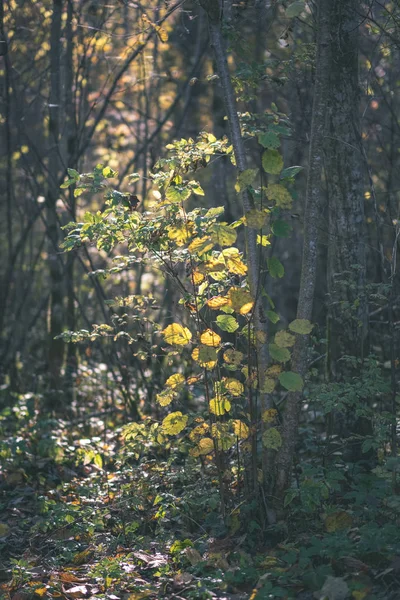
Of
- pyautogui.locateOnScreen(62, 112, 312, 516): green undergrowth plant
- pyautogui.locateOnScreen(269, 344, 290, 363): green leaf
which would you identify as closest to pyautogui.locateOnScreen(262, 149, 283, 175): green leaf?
pyautogui.locateOnScreen(62, 112, 312, 516): green undergrowth plant

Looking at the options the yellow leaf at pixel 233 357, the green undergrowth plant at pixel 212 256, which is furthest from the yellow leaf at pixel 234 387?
the yellow leaf at pixel 233 357

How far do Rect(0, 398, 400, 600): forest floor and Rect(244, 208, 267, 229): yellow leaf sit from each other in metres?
1.65

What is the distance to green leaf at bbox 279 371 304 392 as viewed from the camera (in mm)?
4051

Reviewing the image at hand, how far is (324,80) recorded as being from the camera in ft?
13.7

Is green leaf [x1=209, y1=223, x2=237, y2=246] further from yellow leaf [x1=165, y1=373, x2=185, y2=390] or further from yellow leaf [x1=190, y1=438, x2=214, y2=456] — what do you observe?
yellow leaf [x1=190, y1=438, x2=214, y2=456]

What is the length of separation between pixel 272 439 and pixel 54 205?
5094mm

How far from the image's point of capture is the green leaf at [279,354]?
410cm

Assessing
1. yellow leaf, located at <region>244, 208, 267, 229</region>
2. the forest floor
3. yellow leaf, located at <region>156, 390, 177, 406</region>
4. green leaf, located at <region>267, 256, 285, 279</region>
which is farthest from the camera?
yellow leaf, located at <region>156, 390, 177, 406</region>

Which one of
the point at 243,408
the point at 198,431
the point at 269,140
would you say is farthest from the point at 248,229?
the point at 243,408

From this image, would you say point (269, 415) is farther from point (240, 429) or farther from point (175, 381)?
point (175, 381)

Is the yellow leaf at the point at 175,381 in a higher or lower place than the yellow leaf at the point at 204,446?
higher

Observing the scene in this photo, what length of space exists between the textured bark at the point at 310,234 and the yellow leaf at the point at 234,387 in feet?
0.99

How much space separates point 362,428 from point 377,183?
6039 millimetres

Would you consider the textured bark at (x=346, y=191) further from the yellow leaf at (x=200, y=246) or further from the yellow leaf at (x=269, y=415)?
the yellow leaf at (x=200, y=246)
